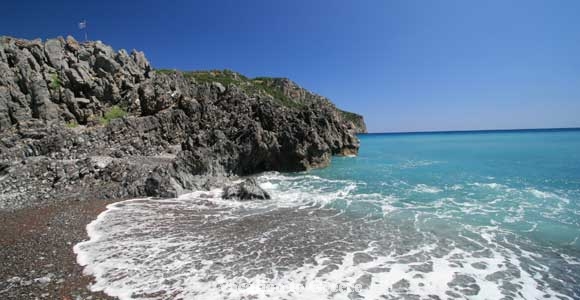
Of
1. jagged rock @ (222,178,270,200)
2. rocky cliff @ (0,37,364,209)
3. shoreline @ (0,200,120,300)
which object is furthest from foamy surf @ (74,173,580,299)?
rocky cliff @ (0,37,364,209)

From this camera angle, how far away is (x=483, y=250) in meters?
11.2

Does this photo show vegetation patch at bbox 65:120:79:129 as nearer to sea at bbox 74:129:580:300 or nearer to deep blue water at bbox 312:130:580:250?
sea at bbox 74:129:580:300

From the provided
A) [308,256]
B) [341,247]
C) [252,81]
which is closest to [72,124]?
[308,256]

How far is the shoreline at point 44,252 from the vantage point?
25.6 feet

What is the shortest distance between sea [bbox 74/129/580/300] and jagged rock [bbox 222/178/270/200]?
767 mm

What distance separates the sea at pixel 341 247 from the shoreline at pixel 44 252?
559 mm

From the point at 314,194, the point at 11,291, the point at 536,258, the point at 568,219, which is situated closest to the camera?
the point at 11,291

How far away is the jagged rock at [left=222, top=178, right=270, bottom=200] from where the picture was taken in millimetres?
19297

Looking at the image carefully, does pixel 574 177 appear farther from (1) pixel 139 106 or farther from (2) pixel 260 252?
(1) pixel 139 106

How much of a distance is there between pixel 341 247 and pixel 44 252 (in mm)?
11663

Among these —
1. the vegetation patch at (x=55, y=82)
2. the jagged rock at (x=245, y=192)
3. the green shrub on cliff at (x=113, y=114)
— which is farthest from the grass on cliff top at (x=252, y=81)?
the jagged rock at (x=245, y=192)

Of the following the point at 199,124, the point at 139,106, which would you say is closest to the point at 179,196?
the point at 199,124

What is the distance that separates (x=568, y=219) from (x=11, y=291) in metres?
24.7

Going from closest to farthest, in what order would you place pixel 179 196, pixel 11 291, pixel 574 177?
pixel 11 291, pixel 179 196, pixel 574 177
